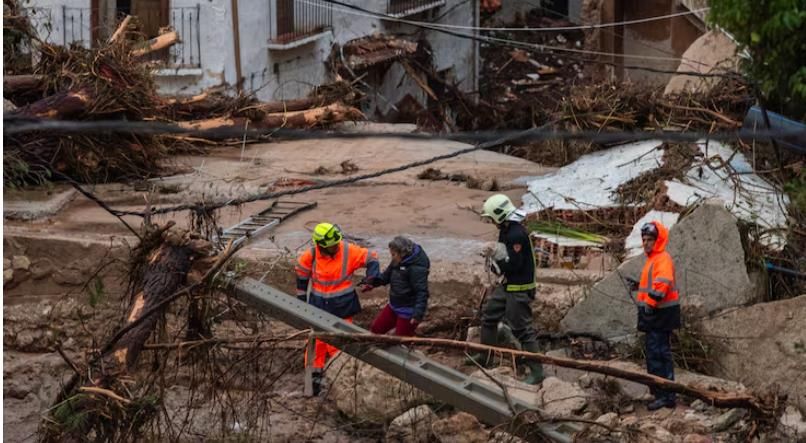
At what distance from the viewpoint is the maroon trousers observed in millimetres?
9984

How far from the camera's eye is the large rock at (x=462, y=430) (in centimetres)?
891

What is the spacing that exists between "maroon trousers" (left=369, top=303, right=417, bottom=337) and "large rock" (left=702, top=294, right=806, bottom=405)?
2.60 meters

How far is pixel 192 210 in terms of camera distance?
9.02 meters

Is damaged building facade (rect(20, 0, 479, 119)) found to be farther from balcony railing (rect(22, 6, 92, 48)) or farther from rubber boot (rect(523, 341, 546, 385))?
rubber boot (rect(523, 341, 546, 385))

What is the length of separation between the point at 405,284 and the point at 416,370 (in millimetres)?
2180

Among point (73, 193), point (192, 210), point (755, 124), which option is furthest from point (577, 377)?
point (73, 193)

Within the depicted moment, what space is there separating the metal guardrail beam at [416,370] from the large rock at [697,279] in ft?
9.27

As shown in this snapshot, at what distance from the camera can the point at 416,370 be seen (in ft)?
25.6

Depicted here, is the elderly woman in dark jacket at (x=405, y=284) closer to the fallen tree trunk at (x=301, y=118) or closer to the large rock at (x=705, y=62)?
the large rock at (x=705, y=62)

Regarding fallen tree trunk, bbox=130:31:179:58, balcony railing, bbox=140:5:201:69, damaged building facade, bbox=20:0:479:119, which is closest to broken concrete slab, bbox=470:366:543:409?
fallen tree trunk, bbox=130:31:179:58

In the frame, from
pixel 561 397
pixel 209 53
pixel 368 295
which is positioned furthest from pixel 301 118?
pixel 561 397

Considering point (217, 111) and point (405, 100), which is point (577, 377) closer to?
point (217, 111)

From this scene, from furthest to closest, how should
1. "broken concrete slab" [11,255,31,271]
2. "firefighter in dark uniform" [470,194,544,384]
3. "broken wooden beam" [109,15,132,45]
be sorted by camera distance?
"broken wooden beam" [109,15,132,45] → "broken concrete slab" [11,255,31,271] → "firefighter in dark uniform" [470,194,544,384]

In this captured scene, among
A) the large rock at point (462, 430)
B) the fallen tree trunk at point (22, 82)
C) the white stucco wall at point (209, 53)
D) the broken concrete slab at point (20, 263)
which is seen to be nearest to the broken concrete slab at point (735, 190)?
the large rock at point (462, 430)
